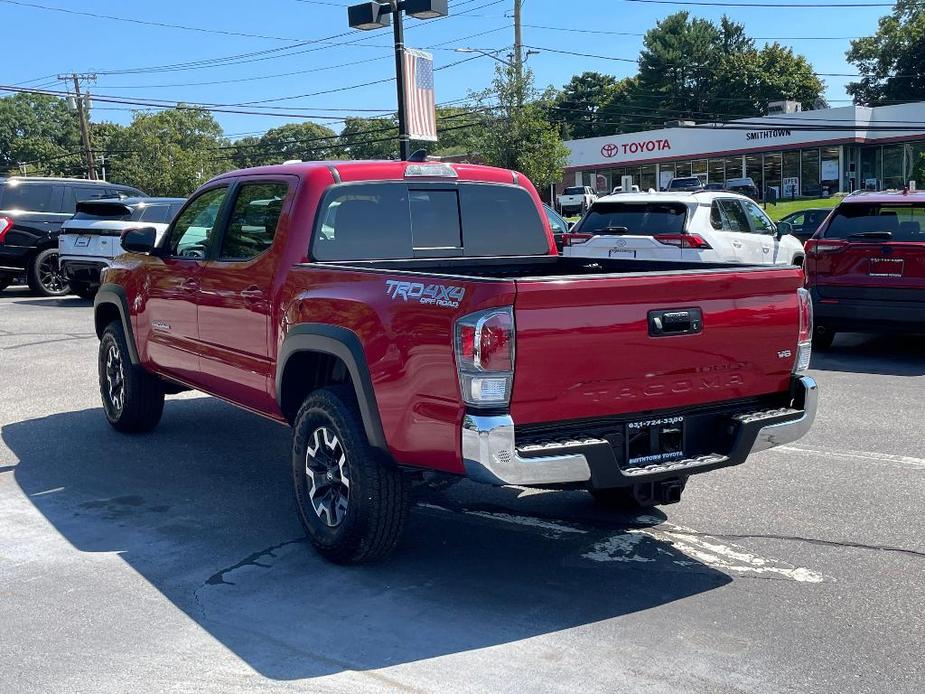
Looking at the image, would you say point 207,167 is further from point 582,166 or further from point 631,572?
point 631,572

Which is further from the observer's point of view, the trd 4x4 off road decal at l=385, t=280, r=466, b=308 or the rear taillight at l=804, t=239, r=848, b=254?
the rear taillight at l=804, t=239, r=848, b=254

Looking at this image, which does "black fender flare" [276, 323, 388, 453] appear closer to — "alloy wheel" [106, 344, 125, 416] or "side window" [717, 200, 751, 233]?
"alloy wheel" [106, 344, 125, 416]

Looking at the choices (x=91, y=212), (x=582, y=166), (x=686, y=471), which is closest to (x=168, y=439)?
(x=686, y=471)

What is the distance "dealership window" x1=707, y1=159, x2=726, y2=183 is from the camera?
5878 centimetres

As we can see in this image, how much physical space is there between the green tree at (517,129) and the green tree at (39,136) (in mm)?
74233

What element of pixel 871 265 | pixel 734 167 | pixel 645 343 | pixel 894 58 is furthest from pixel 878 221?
pixel 894 58

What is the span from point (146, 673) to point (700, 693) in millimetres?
2063

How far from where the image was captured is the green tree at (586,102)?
96.0 metres

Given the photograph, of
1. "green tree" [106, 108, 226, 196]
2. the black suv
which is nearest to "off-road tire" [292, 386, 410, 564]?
the black suv

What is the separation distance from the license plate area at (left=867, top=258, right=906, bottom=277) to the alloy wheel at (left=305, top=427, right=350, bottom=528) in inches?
304

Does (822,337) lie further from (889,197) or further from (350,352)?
(350,352)

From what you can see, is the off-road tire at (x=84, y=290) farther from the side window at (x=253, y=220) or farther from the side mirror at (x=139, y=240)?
the side window at (x=253, y=220)

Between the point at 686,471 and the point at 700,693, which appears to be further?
the point at 686,471

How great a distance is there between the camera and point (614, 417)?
4.44m
